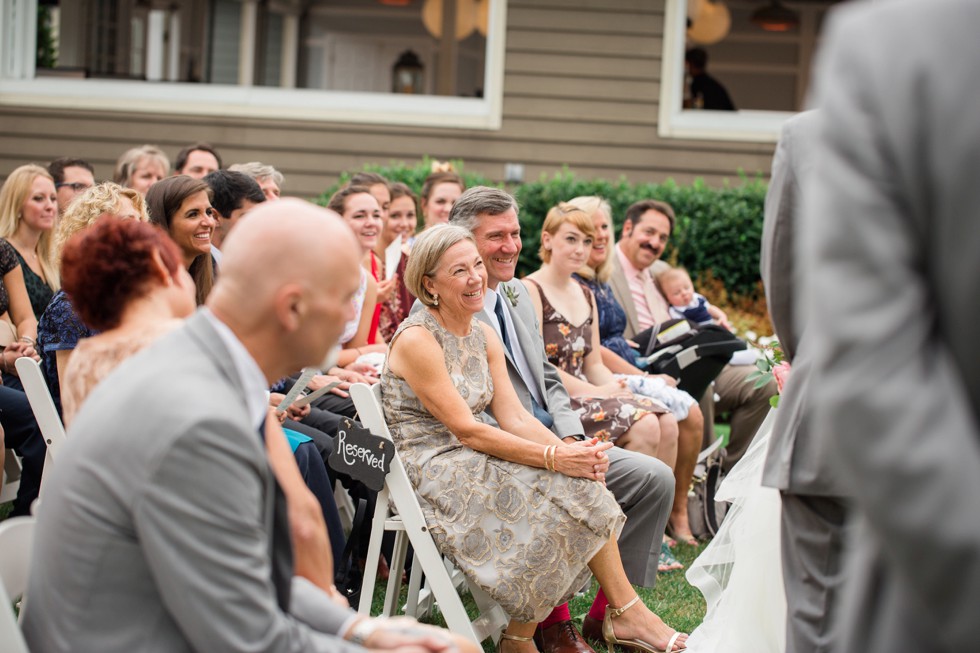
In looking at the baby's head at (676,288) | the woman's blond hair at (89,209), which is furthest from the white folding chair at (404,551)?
the baby's head at (676,288)

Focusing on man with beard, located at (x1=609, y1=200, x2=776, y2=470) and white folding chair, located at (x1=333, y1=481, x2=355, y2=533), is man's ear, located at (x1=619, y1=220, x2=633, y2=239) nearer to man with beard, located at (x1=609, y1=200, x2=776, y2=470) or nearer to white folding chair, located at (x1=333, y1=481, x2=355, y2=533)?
man with beard, located at (x1=609, y1=200, x2=776, y2=470)

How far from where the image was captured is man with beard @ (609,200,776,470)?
23.1 ft

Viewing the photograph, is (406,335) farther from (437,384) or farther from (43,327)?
(43,327)

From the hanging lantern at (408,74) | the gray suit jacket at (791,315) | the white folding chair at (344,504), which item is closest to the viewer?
the gray suit jacket at (791,315)

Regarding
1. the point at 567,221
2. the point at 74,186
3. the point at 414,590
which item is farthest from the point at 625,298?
the point at 74,186

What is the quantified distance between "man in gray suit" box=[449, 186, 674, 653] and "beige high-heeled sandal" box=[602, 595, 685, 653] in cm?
18

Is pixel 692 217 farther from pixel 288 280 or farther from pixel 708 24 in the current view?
pixel 288 280

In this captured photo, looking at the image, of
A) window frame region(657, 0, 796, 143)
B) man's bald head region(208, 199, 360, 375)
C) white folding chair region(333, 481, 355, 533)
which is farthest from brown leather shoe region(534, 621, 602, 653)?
window frame region(657, 0, 796, 143)

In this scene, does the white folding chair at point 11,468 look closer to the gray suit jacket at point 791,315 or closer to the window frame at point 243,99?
the gray suit jacket at point 791,315

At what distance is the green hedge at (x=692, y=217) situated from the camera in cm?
1027

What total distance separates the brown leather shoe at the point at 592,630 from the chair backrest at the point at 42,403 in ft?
7.66

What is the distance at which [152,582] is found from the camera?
184 cm

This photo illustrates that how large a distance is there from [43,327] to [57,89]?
8190 millimetres

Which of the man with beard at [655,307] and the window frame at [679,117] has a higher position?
the window frame at [679,117]
